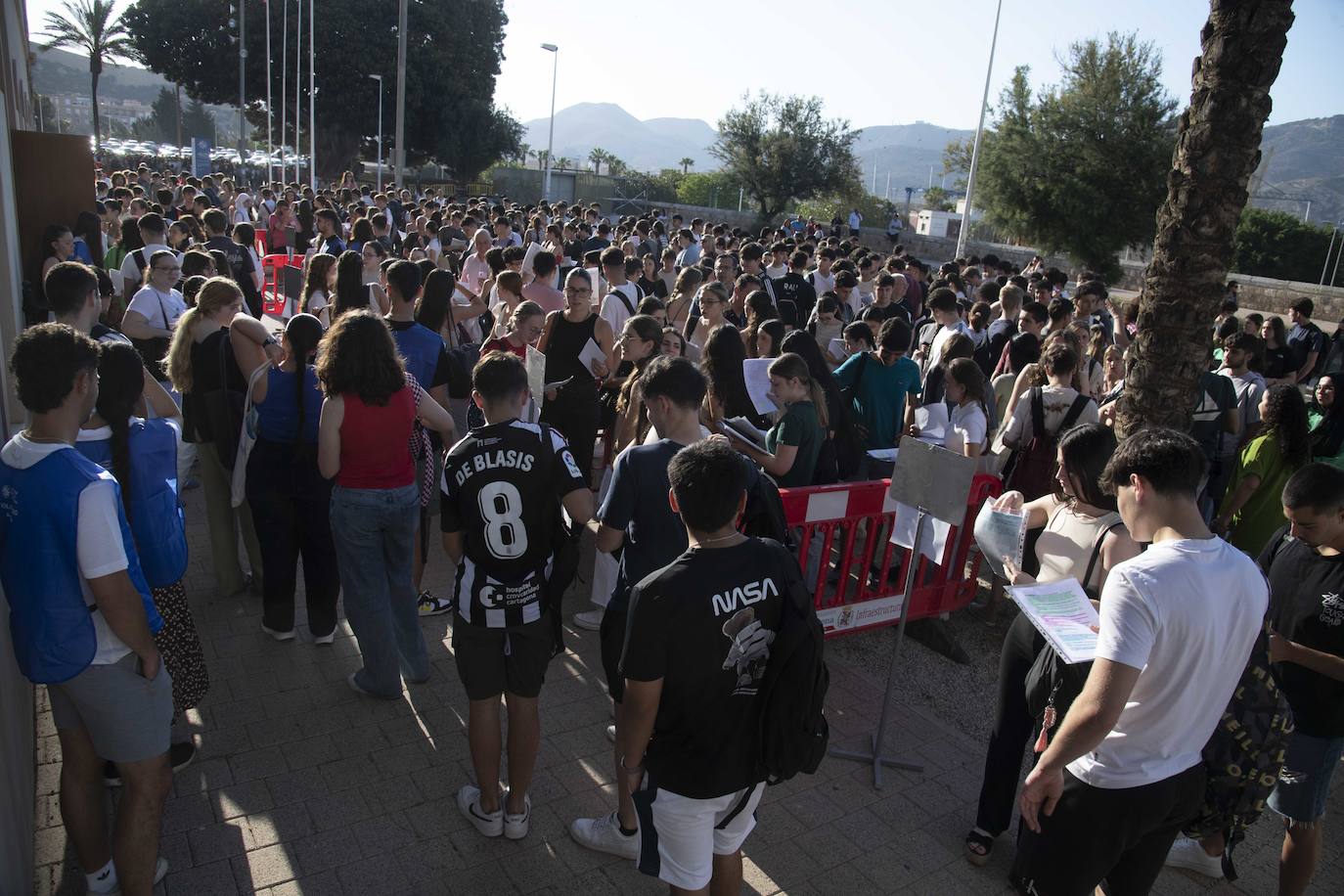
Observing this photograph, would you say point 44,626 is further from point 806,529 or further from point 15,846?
point 806,529

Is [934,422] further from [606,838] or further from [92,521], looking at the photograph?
[92,521]

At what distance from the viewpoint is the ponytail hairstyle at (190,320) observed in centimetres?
513

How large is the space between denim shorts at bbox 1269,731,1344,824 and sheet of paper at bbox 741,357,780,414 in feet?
10.4

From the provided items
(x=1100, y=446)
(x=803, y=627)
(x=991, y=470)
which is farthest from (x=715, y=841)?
(x=991, y=470)

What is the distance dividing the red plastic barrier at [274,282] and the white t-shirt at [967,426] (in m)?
7.74

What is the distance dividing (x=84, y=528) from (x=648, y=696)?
176 cm

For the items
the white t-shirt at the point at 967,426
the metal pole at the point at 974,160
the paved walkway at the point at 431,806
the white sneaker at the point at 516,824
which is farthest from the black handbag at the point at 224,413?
the metal pole at the point at 974,160

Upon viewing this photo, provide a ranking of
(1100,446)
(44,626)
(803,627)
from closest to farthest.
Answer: (803,627) → (44,626) → (1100,446)

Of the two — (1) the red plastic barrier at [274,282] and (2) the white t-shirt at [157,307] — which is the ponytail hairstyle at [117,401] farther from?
(1) the red plastic barrier at [274,282]

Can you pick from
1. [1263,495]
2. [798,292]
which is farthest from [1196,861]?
[798,292]

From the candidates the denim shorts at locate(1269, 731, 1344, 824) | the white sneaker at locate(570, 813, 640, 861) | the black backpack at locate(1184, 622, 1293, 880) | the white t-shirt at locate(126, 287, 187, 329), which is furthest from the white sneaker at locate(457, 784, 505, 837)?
the white t-shirt at locate(126, 287, 187, 329)

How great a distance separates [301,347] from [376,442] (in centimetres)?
84

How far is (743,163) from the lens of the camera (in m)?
38.9

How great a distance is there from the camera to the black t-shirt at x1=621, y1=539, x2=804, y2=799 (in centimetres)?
249
